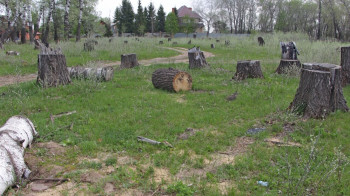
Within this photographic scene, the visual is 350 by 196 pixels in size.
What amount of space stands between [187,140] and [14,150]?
2.50 m

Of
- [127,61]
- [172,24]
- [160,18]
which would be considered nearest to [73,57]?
[127,61]

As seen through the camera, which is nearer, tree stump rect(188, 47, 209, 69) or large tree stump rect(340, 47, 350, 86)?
large tree stump rect(340, 47, 350, 86)

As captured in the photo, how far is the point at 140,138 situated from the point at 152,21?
54.7 m

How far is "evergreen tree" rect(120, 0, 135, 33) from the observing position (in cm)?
5687

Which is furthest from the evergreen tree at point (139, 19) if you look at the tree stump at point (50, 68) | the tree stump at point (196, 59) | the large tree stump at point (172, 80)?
the large tree stump at point (172, 80)

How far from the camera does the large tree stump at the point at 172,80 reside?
25.3ft

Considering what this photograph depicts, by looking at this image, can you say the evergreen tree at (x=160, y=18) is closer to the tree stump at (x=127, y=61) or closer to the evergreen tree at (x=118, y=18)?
the evergreen tree at (x=118, y=18)

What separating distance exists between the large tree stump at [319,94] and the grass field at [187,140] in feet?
0.69

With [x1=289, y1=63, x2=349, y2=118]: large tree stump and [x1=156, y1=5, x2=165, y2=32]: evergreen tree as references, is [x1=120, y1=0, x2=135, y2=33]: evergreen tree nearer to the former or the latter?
[x1=156, y1=5, x2=165, y2=32]: evergreen tree

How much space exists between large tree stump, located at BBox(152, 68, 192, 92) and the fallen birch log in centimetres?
410

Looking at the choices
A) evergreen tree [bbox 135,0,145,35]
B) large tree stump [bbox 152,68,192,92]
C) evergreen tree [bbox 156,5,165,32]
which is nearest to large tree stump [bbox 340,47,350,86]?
large tree stump [bbox 152,68,192,92]

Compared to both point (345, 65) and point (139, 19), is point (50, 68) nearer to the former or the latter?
point (345, 65)

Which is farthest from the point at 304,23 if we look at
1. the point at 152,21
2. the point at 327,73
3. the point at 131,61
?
the point at 327,73

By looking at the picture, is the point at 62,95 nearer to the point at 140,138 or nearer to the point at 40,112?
the point at 40,112
